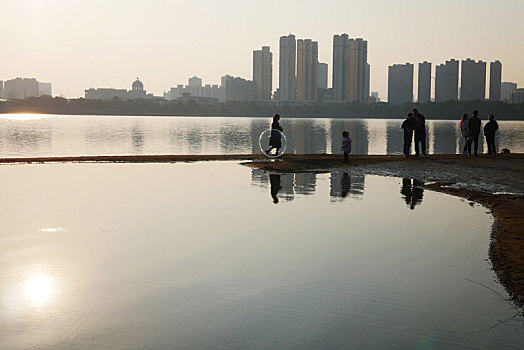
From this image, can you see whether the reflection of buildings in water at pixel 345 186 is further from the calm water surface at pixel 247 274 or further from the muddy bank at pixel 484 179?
the muddy bank at pixel 484 179

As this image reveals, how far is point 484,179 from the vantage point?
21.8 meters

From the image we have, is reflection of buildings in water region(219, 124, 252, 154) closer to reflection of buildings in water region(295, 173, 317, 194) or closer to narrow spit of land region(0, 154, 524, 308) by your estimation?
narrow spit of land region(0, 154, 524, 308)

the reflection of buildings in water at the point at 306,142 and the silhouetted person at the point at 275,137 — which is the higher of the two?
the silhouetted person at the point at 275,137

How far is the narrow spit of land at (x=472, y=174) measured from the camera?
10.4 metres

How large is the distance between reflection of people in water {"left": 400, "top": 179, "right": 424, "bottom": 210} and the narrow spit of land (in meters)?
0.44

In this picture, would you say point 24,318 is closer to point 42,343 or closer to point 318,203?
point 42,343

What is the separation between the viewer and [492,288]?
8789 millimetres

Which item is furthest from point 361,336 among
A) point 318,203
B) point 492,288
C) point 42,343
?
point 318,203

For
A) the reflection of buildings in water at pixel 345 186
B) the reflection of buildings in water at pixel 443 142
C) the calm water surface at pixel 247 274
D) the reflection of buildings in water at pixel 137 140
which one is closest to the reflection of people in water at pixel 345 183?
the reflection of buildings in water at pixel 345 186

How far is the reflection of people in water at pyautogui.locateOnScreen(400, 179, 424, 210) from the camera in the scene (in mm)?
16969

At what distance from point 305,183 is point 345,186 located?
5.11 ft

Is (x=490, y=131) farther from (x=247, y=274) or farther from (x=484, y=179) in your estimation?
(x=247, y=274)

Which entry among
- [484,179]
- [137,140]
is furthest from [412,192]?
[137,140]

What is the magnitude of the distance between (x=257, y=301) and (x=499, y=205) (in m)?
9.85
